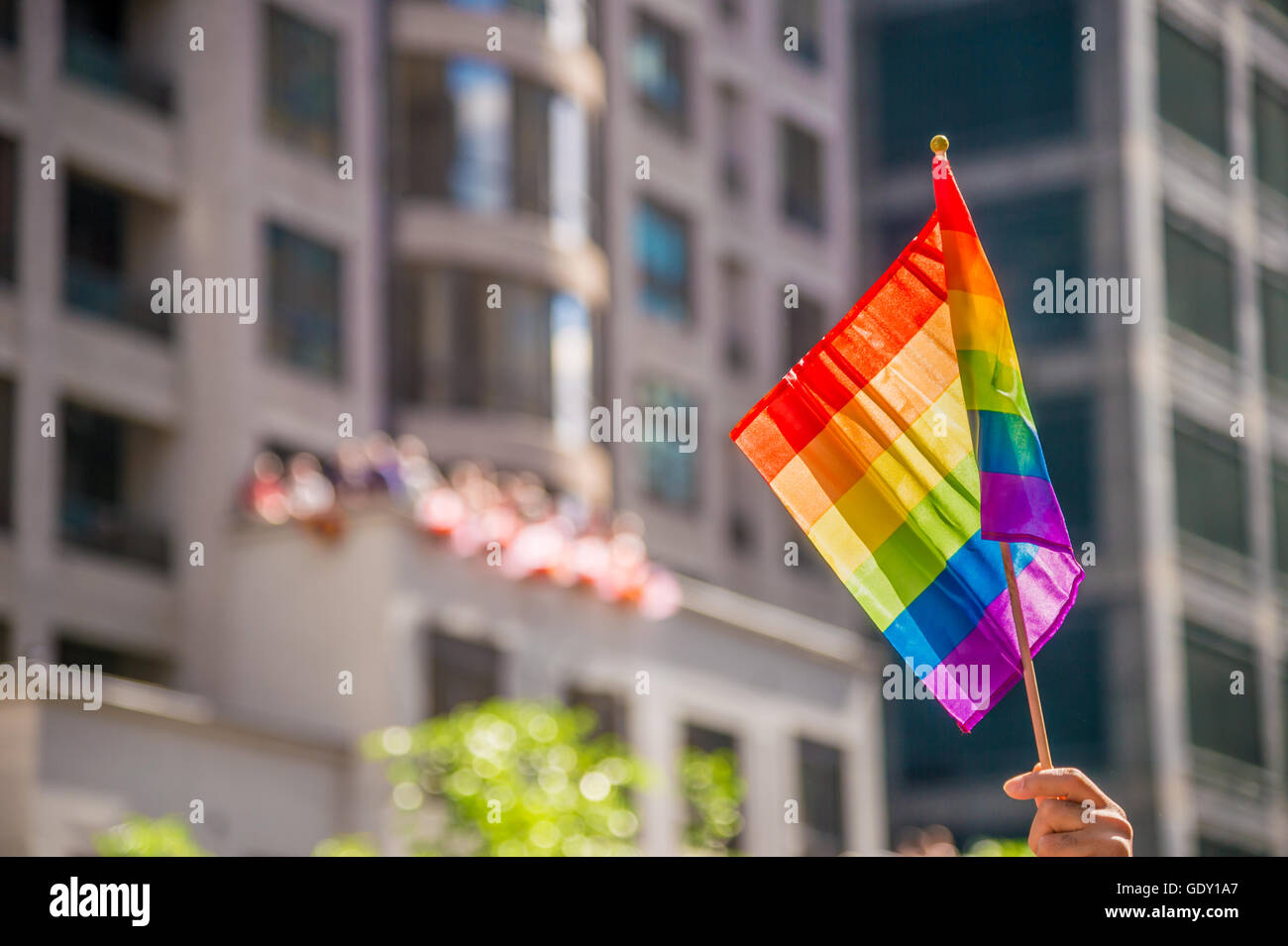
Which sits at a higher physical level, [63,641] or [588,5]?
[588,5]

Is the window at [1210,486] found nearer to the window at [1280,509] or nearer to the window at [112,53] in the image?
the window at [1280,509]

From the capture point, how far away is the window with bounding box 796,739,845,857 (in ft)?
119

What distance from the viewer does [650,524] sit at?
3991 cm

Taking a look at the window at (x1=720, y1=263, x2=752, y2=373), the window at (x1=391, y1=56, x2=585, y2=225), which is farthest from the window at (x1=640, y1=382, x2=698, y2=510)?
the window at (x1=391, y1=56, x2=585, y2=225)

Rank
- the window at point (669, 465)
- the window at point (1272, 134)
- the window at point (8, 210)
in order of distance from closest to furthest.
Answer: the window at point (8, 210)
the window at point (669, 465)
the window at point (1272, 134)

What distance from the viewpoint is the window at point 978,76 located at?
50.9m

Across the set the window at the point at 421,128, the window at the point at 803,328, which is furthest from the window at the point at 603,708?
the window at the point at 803,328

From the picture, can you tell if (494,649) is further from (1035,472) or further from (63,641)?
(1035,472)

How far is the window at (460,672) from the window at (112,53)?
25.9ft

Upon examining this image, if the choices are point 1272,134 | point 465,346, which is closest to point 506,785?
point 465,346

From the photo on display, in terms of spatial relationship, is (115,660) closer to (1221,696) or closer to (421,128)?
(421,128)

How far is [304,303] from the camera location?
1321 inches

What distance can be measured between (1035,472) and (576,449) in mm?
30772

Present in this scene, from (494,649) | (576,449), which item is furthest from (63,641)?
(576,449)
